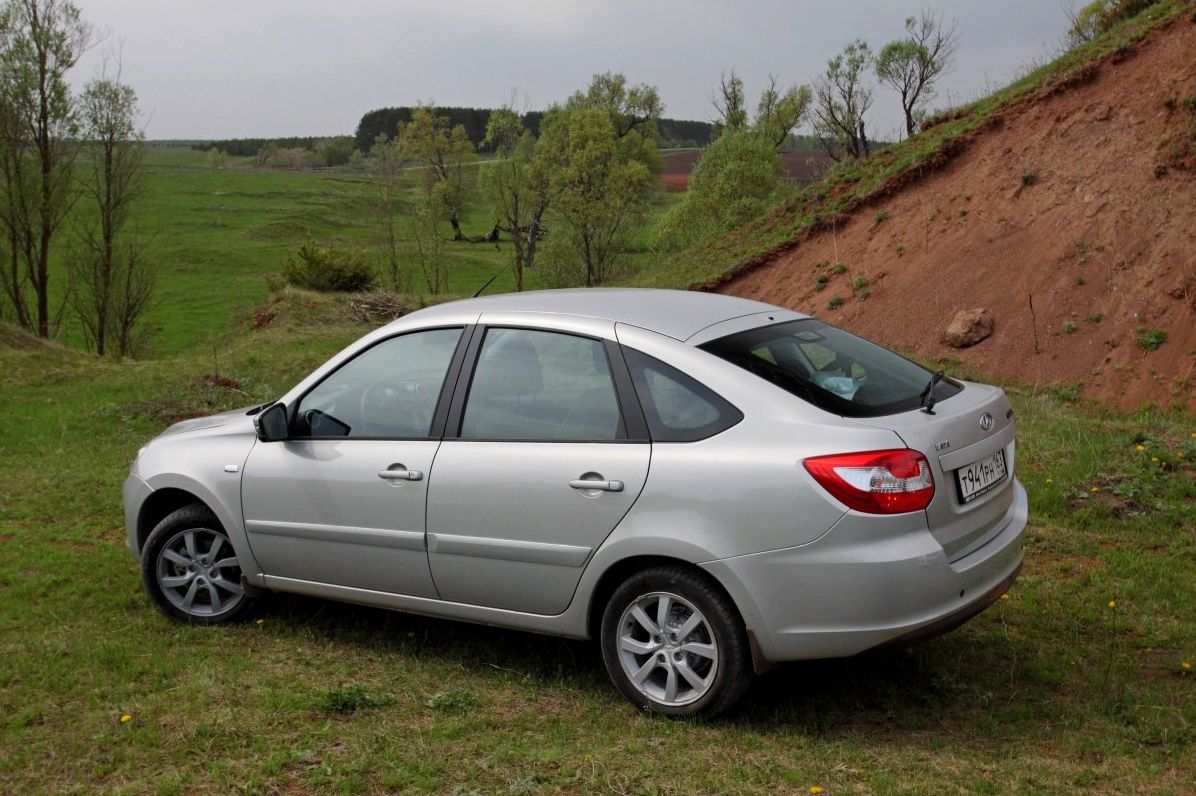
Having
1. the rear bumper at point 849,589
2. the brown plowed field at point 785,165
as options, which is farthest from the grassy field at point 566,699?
the brown plowed field at point 785,165

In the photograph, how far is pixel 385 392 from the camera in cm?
490

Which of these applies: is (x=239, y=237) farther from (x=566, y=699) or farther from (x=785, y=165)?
(x=566, y=699)

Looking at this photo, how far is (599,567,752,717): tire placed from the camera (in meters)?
3.86

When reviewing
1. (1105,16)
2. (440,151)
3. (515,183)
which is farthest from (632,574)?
(440,151)

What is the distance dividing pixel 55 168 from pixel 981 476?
3306 centimetres

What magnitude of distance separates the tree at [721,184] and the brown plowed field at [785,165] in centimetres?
152

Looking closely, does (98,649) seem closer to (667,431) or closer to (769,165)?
(667,431)

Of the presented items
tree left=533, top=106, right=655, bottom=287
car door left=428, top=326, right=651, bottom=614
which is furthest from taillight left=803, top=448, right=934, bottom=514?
tree left=533, top=106, right=655, bottom=287

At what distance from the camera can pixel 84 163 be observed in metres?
A: 33.9

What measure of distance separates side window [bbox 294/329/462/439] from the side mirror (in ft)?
0.21

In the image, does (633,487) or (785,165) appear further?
(785,165)

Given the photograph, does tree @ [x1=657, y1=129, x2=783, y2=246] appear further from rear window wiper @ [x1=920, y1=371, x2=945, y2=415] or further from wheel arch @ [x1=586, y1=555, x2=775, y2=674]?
wheel arch @ [x1=586, y1=555, x2=775, y2=674]

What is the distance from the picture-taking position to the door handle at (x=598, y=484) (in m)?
4.00

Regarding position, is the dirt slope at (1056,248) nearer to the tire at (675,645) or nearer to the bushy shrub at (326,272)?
the tire at (675,645)
